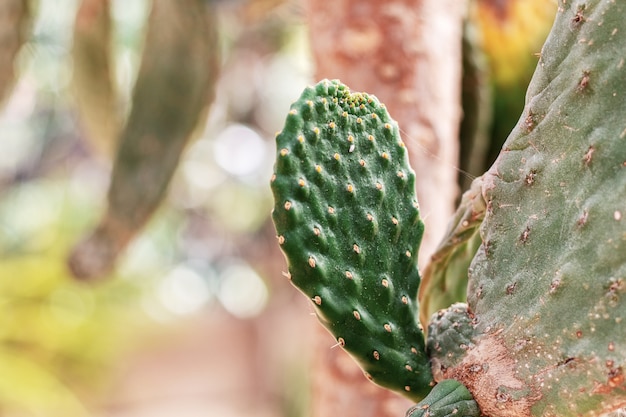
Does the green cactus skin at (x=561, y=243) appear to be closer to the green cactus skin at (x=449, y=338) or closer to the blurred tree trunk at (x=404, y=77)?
the green cactus skin at (x=449, y=338)

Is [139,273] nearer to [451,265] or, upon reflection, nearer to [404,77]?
[404,77]

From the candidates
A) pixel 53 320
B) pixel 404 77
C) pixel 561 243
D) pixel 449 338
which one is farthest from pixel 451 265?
pixel 53 320

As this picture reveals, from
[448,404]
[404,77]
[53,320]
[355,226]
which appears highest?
[53,320]

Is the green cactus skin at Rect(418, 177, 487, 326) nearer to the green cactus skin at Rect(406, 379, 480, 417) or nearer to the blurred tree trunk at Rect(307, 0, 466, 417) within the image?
the green cactus skin at Rect(406, 379, 480, 417)

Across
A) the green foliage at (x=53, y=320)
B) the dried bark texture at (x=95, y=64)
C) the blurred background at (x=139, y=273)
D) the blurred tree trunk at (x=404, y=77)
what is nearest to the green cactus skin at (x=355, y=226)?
the blurred tree trunk at (x=404, y=77)

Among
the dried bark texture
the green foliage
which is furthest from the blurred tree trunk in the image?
the green foliage

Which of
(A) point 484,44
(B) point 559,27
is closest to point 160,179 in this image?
(A) point 484,44
